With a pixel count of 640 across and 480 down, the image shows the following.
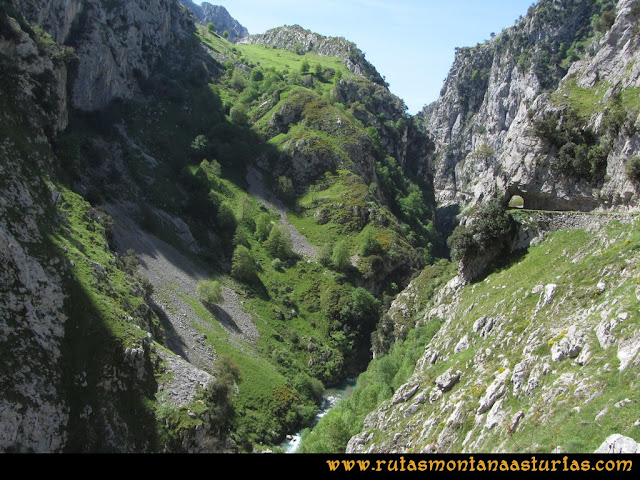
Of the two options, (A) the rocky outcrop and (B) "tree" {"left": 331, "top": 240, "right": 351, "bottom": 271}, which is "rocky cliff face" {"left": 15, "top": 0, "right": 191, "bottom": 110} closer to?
(B) "tree" {"left": 331, "top": 240, "right": 351, "bottom": 271}

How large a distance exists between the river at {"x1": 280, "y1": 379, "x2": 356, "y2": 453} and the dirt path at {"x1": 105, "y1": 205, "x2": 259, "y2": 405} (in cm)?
1525

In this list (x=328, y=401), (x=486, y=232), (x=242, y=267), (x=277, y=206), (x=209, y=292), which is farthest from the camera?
(x=277, y=206)

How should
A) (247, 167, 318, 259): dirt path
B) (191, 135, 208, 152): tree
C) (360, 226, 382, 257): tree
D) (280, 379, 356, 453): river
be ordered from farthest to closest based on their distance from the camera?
(191, 135, 208, 152): tree
(247, 167, 318, 259): dirt path
(360, 226, 382, 257): tree
(280, 379, 356, 453): river

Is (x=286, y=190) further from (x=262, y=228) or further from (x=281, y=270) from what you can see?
(x=281, y=270)

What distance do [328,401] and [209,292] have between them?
94.7 feet

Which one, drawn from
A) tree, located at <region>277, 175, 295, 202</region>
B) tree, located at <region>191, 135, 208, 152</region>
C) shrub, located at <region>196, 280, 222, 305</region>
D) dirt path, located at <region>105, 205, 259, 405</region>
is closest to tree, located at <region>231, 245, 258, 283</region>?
dirt path, located at <region>105, 205, 259, 405</region>

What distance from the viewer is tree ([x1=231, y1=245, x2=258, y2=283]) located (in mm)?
105812

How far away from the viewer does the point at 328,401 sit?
8544 centimetres

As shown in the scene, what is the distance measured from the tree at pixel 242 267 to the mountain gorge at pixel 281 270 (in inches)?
20.9

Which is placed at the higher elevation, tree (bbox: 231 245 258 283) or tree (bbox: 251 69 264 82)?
tree (bbox: 251 69 264 82)

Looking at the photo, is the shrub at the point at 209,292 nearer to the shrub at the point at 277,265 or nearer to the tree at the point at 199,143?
the shrub at the point at 277,265

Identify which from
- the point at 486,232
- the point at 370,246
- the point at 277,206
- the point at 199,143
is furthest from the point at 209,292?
the point at 199,143
